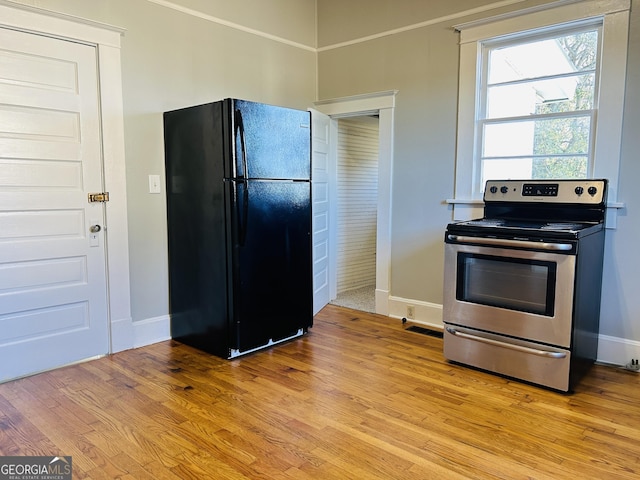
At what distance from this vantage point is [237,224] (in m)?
3.05

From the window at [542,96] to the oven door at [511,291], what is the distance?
78cm

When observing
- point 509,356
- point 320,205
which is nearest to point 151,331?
point 320,205

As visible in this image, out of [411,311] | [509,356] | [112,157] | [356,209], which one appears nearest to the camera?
[509,356]

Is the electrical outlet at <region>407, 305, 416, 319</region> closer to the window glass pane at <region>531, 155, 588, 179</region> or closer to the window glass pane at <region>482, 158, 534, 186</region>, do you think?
the window glass pane at <region>482, 158, 534, 186</region>

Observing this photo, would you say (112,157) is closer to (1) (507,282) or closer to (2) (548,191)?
(1) (507,282)

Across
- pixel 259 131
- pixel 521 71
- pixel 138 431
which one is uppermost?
pixel 521 71

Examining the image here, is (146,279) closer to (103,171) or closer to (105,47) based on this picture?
(103,171)

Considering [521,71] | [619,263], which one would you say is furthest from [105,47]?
[619,263]

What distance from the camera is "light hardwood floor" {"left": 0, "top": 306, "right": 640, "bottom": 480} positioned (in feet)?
6.37

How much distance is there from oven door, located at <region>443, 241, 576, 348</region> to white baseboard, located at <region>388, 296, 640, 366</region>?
0.73 m

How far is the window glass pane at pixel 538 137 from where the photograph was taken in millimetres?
3121

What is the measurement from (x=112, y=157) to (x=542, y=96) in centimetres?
306

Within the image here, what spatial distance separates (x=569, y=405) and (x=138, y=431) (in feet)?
7.35

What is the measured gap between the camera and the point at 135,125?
10.7 feet
